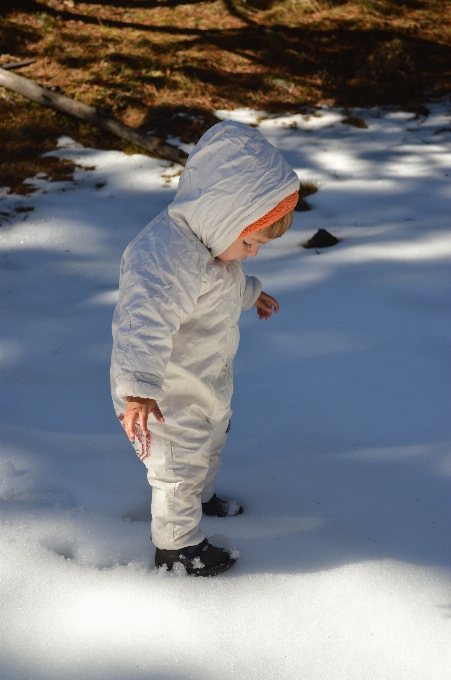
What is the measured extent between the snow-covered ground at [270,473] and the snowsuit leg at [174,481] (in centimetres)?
13

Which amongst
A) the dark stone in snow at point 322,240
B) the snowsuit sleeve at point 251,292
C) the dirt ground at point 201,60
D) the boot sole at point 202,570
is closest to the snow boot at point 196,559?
the boot sole at point 202,570

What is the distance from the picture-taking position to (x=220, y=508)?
78.3 inches

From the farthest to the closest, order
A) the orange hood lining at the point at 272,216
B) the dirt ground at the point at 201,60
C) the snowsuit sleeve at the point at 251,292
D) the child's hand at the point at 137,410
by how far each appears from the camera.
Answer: the dirt ground at the point at 201,60 < the snowsuit sleeve at the point at 251,292 < the orange hood lining at the point at 272,216 < the child's hand at the point at 137,410

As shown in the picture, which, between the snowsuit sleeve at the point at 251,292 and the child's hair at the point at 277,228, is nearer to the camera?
the child's hair at the point at 277,228

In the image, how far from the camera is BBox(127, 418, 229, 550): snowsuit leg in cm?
159

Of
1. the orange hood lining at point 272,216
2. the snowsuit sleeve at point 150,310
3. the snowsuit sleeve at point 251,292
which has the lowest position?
the snowsuit sleeve at point 251,292

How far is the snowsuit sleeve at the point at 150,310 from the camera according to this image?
4.59 feet

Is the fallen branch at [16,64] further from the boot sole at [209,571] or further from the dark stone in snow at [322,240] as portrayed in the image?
the boot sole at [209,571]

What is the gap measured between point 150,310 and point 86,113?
4.07 m

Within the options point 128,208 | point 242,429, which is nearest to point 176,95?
point 128,208

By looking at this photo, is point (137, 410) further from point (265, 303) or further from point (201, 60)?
point (201, 60)

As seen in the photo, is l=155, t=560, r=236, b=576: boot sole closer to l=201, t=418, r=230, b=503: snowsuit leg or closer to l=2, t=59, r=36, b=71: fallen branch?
l=201, t=418, r=230, b=503: snowsuit leg

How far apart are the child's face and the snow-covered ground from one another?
85 cm

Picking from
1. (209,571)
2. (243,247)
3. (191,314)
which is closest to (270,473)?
(209,571)
